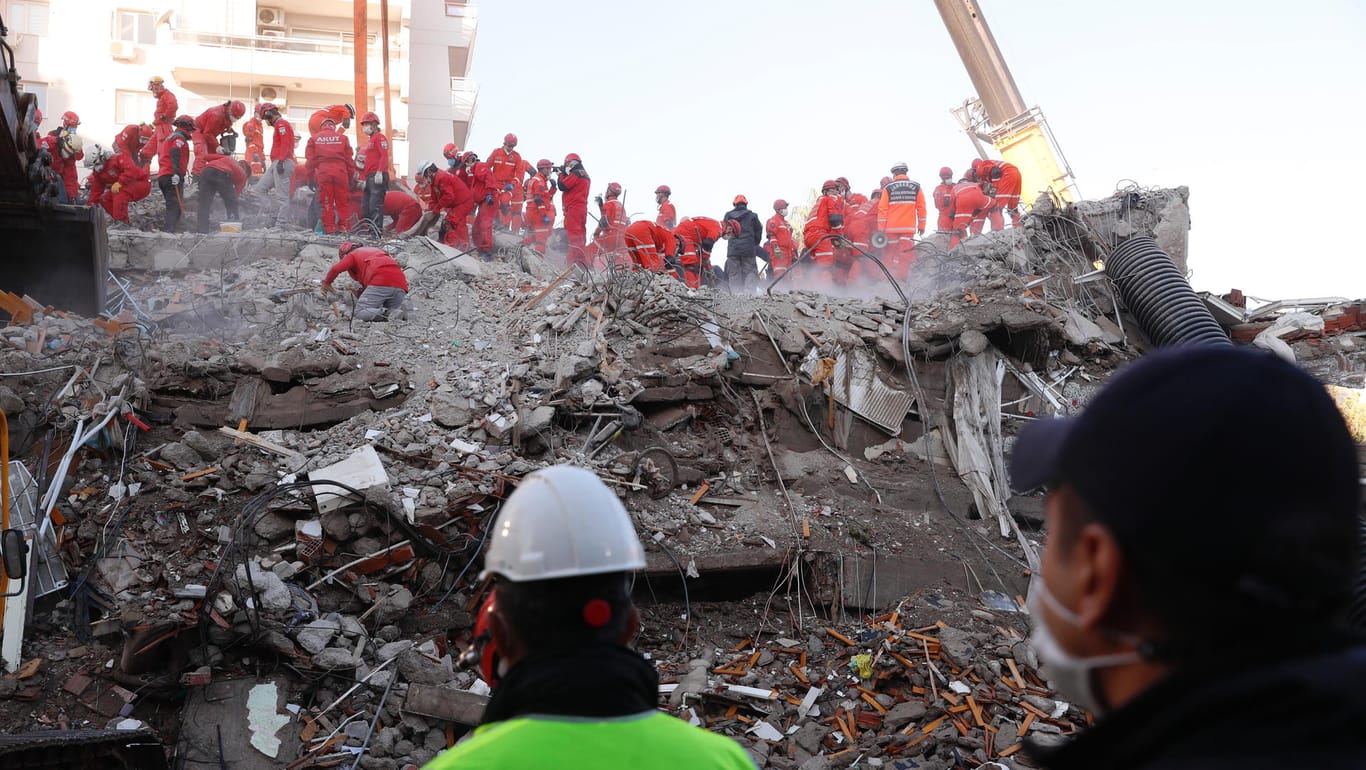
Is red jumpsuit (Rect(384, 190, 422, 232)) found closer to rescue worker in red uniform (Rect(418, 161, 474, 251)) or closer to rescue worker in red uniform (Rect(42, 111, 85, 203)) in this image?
rescue worker in red uniform (Rect(418, 161, 474, 251))

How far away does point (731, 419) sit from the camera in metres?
9.90

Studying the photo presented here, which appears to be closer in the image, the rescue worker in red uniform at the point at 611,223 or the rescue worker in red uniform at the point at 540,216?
the rescue worker in red uniform at the point at 611,223

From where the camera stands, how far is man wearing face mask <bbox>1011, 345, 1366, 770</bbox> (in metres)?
0.92

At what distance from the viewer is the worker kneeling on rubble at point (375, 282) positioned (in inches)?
432

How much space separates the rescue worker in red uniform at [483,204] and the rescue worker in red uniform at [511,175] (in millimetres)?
2049

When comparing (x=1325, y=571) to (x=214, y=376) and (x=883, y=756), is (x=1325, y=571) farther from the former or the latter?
(x=214, y=376)

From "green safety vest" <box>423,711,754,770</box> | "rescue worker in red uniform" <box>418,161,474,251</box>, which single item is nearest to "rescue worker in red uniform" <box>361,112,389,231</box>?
"rescue worker in red uniform" <box>418,161,474,251</box>

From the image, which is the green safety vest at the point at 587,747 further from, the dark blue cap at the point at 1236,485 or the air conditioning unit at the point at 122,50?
the air conditioning unit at the point at 122,50

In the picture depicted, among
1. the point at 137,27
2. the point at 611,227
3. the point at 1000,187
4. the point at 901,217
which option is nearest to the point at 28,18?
the point at 137,27

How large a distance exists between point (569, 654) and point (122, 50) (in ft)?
115

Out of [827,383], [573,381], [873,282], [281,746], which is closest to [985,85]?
[873,282]

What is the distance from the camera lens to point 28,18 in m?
30.0

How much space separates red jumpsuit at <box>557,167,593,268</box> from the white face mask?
15634mm

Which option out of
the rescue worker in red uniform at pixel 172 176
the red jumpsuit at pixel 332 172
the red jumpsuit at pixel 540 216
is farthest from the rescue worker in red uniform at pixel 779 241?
the rescue worker in red uniform at pixel 172 176
